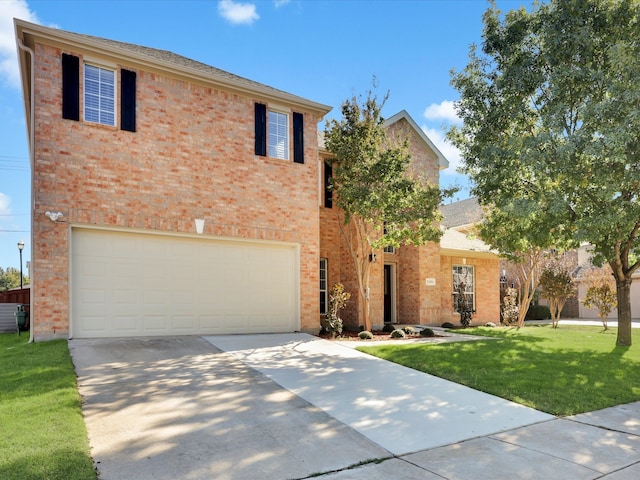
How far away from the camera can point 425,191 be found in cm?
1404


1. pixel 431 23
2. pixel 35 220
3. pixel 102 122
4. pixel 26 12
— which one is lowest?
pixel 35 220

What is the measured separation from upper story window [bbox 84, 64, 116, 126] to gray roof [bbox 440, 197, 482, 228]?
18530 millimetres

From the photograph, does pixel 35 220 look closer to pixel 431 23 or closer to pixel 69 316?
pixel 69 316

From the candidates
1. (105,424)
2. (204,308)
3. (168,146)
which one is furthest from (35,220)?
(105,424)

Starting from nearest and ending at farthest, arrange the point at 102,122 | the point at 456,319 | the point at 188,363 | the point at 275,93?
the point at 188,363
the point at 102,122
the point at 275,93
the point at 456,319

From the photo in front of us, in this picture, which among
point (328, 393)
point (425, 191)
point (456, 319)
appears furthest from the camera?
point (456, 319)

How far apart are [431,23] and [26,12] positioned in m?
10.8

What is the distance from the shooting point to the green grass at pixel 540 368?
719cm

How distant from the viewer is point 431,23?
14109mm

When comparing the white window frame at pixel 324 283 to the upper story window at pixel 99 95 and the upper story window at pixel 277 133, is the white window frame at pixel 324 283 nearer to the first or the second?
the upper story window at pixel 277 133

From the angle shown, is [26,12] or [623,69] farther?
[26,12]

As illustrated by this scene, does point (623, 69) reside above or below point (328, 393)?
above

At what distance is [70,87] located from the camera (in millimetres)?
10500

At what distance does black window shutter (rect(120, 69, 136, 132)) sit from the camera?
36.3ft
